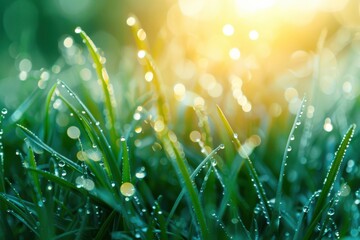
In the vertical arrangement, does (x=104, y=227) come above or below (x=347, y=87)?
below

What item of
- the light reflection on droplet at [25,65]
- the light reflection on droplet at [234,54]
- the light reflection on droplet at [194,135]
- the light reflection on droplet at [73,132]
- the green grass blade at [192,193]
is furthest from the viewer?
the light reflection on droplet at [25,65]

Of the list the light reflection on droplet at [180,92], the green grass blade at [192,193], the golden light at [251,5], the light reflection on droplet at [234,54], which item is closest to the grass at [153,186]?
the green grass blade at [192,193]

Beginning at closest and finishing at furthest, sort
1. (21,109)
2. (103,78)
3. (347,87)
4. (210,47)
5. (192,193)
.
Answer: (192,193) < (103,78) < (21,109) < (347,87) < (210,47)

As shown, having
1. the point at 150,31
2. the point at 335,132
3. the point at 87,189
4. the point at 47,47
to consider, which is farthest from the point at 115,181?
the point at 150,31

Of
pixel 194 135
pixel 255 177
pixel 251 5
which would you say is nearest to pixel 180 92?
pixel 194 135

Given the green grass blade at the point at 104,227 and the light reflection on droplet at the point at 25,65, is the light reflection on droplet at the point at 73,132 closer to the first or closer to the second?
the green grass blade at the point at 104,227

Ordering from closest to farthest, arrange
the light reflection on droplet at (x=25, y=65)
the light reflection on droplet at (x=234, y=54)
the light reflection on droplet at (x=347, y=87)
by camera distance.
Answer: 1. the light reflection on droplet at (x=347, y=87)
2. the light reflection on droplet at (x=234, y=54)
3. the light reflection on droplet at (x=25, y=65)

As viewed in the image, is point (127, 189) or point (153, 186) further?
point (153, 186)

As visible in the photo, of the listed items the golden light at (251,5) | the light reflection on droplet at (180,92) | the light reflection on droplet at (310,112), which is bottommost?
the light reflection on droplet at (310,112)

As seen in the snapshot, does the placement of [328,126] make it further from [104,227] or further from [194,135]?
[104,227]
